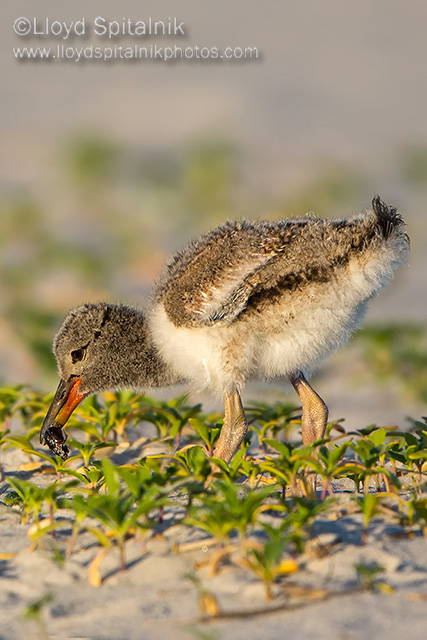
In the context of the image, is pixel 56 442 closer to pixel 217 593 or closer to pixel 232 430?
pixel 232 430

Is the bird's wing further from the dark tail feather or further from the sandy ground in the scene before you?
the sandy ground

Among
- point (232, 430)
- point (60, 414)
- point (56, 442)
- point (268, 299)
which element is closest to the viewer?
point (268, 299)

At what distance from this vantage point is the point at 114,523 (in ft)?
9.74

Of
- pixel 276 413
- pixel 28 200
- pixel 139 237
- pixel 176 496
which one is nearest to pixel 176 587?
pixel 176 496

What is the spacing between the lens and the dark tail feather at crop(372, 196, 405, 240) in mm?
3801

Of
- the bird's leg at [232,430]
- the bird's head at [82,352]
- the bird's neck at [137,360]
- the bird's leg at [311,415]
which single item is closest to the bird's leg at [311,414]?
the bird's leg at [311,415]

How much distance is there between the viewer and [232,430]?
161 inches

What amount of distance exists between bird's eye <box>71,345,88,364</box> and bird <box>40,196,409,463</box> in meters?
0.43

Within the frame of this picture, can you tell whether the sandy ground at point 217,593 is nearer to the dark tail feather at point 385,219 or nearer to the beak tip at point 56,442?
the beak tip at point 56,442

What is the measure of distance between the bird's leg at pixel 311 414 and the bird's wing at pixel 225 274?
66cm

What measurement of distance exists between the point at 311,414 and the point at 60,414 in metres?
1.27

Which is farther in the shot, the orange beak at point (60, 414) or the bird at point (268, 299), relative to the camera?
the orange beak at point (60, 414)

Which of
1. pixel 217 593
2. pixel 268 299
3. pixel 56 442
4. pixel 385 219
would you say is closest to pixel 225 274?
pixel 268 299

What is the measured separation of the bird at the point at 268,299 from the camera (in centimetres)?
379
